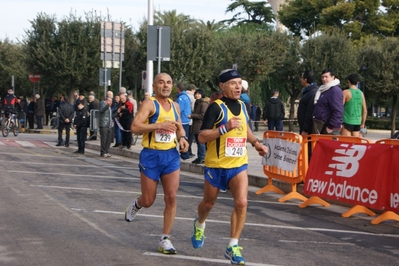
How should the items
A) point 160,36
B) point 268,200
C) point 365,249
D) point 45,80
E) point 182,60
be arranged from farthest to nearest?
point 182,60 → point 45,80 → point 160,36 → point 268,200 → point 365,249

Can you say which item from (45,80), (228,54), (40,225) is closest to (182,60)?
(228,54)

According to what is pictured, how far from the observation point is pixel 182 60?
1944 inches

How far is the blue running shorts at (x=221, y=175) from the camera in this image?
7008 mm

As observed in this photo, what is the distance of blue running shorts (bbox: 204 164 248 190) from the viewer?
7008mm

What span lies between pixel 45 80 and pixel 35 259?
1571 inches

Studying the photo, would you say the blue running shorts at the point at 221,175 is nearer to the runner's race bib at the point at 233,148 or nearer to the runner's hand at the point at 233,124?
the runner's race bib at the point at 233,148

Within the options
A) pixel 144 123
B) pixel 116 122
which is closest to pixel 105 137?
pixel 116 122

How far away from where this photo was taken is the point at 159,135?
7312 mm

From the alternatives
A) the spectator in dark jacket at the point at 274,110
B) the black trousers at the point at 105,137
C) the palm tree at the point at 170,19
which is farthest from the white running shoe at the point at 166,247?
the palm tree at the point at 170,19

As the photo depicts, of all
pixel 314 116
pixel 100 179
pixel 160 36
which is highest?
pixel 160 36

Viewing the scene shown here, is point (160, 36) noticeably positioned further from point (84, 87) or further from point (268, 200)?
point (84, 87)

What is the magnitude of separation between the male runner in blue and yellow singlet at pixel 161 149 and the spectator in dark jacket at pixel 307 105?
19.4 feet

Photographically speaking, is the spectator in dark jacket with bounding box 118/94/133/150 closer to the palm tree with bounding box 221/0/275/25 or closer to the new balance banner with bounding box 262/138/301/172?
the new balance banner with bounding box 262/138/301/172

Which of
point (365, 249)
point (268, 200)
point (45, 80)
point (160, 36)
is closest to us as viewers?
point (365, 249)
